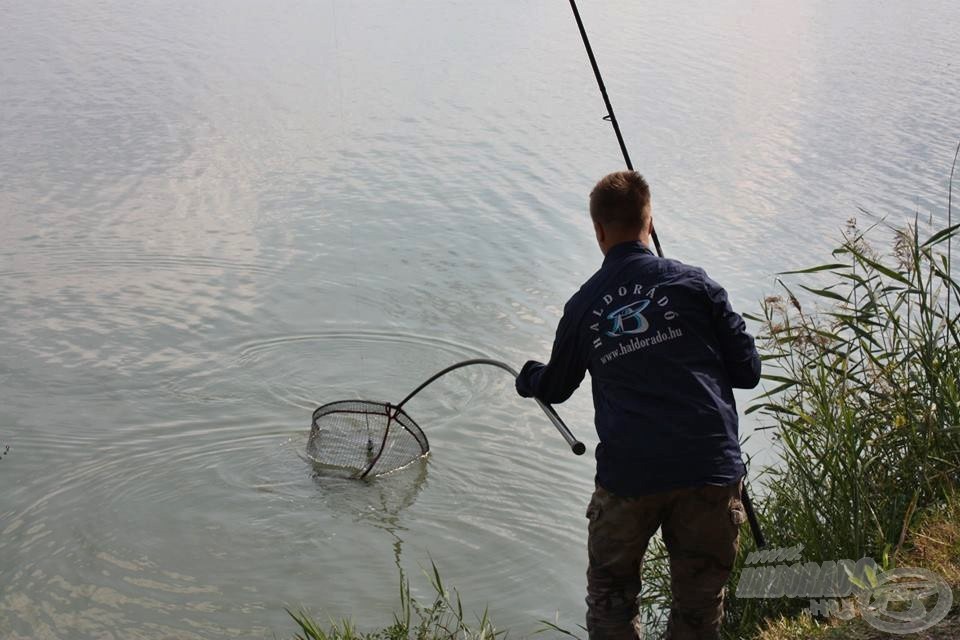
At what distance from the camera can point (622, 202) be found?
338 cm

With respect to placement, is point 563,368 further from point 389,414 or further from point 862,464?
point 389,414

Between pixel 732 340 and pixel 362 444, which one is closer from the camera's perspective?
pixel 732 340

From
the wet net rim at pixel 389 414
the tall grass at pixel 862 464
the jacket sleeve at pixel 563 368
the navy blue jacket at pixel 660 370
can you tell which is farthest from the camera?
the wet net rim at pixel 389 414

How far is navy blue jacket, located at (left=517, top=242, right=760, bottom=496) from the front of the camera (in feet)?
10.3

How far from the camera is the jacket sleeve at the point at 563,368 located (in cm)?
334

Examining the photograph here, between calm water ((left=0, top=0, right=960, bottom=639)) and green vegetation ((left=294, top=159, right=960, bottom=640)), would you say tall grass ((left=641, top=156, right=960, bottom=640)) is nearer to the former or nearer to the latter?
green vegetation ((left=294, top=159, right=960, bottom=640))

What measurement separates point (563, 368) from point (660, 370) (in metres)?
0.33

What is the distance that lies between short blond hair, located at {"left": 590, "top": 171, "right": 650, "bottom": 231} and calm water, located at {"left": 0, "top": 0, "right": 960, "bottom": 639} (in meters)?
2.27

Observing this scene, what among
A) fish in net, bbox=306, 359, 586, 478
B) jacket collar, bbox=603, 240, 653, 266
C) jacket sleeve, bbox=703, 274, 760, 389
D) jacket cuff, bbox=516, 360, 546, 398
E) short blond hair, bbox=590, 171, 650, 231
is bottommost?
fish in net, bbox=306, 359, 586, 478

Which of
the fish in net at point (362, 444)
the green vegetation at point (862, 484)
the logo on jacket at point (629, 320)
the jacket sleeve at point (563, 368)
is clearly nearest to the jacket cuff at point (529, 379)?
the jacket sleeve at point (563, 368)

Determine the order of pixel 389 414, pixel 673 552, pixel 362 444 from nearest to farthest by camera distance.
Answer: pixel 673 552, pixel 389 414, pixel 362 444

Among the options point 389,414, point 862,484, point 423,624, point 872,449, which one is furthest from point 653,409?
point 389,414

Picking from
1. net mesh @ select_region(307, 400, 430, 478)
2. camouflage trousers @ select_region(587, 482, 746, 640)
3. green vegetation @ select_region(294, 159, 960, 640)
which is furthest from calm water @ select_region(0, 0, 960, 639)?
camouflage trousers @ select_region(587, 482, 746, 640)

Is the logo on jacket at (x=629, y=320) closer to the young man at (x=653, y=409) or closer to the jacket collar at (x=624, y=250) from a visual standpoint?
the young man at (x=653, y=409)
